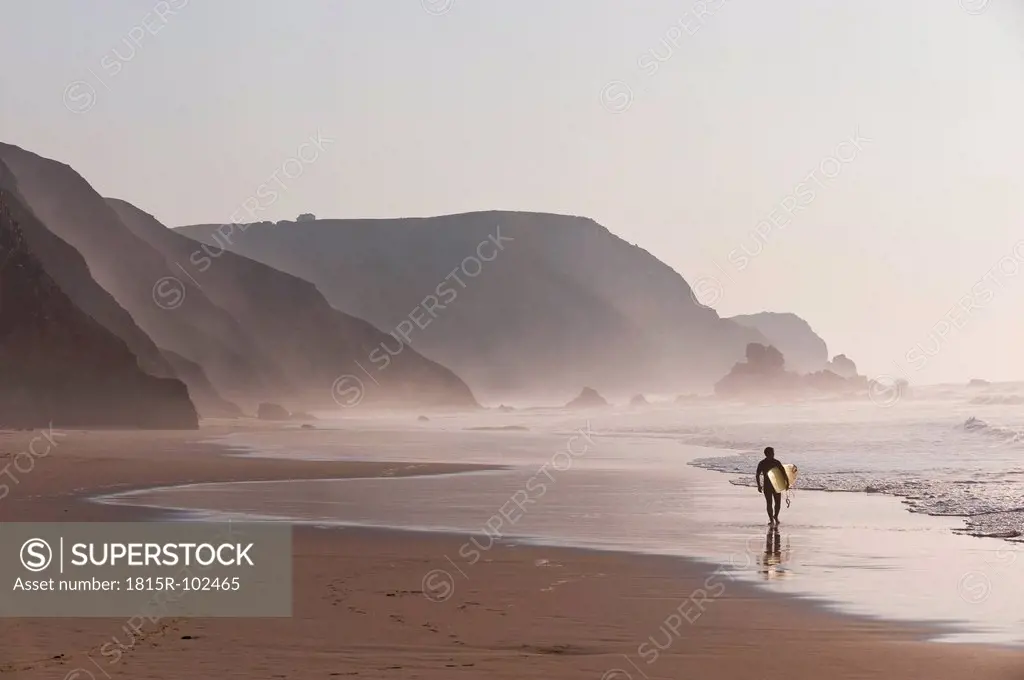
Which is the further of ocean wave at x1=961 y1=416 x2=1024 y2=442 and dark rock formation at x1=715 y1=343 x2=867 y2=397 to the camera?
dark rock formation at x1=715 y1=343 x2=867 y2=397

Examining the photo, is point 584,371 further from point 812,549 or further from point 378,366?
point 812,549

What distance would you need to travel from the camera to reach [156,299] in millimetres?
100188

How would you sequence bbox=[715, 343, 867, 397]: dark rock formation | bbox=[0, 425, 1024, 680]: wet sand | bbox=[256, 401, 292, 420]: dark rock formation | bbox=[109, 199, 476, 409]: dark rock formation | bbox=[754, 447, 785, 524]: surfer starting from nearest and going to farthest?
1. bbox=[0, 425, 1024, 680]: wet sand
2. bbox=[754, 447, 785, 524]: surfer
3. bbox=[256, 401, 292, 420]: dark rock formation
4. bbox=[109, 199, 476, 409]: dark rock formation
5. bbox=[715, 343, 867, 397]: dark rock formation

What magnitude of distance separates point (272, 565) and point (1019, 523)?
1229 centimetres

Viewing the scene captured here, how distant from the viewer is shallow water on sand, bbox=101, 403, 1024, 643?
12430mm

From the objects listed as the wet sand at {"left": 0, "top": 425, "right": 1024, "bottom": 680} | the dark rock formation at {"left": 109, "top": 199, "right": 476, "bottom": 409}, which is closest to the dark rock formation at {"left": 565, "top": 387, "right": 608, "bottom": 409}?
the dark rock formation at {"left": 109, "top": 199, "right": 476, "bottom": 409}

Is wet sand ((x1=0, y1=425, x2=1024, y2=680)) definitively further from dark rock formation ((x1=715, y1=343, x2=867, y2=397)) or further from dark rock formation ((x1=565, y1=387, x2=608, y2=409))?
dark rock formation ((x1=565, y1=387, x2=608, y2=409))

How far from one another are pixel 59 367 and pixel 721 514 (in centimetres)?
4509

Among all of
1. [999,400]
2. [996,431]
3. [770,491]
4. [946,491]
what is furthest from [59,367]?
[999,400]

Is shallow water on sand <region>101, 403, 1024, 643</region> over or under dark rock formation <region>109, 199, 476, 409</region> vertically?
under

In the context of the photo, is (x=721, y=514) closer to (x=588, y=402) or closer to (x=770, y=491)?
(x=770, y=491)

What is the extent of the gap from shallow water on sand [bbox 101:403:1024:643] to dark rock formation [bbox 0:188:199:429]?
732 inches

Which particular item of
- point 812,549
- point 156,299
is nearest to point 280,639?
point 812,549

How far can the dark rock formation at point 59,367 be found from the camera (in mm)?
55094
